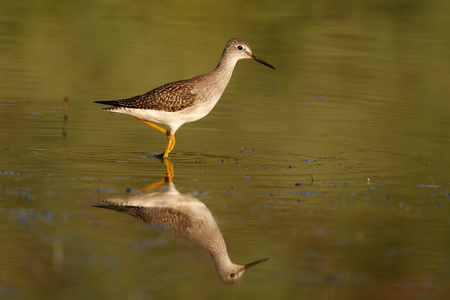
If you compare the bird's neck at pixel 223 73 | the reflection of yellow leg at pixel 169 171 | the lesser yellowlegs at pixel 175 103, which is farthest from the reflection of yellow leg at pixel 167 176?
the bird's neck at pixel 223 73

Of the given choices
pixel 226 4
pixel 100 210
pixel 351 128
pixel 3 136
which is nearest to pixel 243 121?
pixel 351 128

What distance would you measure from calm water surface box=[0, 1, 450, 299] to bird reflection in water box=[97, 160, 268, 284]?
0.30ft

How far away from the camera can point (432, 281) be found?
632 centimetres

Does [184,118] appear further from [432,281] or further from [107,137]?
[432,281]

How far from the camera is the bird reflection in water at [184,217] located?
6.45m

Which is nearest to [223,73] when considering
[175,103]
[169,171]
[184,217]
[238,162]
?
[175,103]

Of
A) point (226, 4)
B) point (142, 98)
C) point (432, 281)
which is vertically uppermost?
point (226, 4)

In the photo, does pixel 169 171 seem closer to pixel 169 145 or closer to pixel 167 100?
pixel 169 145

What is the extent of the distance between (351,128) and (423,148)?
1.64 meters

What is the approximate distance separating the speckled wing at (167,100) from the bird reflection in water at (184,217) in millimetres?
2296

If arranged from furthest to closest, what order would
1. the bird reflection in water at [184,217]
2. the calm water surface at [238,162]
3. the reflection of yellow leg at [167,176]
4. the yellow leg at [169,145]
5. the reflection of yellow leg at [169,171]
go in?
the yellow leg at [169,145] → the reflection of yellow leg at [169,171] → the reflection of yellow leg at [167,176] → the bird reflection in water at [184,217] → the calm water surface at [238,162]

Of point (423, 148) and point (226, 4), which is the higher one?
point (226, 4)

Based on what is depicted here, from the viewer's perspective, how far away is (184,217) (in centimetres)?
757

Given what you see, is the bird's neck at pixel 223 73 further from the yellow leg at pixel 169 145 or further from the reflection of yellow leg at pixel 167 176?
the reflection of yellow leg at pixel 167 176
